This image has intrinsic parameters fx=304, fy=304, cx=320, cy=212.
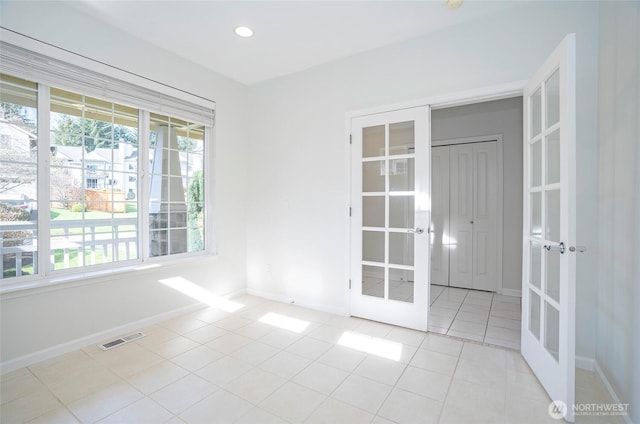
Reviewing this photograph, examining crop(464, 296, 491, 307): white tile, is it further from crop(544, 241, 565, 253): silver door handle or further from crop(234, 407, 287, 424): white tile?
crop(234, 407, 287, 424): white tile

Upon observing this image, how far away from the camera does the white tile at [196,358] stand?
229 centimetres

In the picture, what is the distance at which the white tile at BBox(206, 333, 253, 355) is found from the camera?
8.34 feet

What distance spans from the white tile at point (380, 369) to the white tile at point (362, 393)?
2.3 inches

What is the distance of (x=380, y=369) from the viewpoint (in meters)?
2.25

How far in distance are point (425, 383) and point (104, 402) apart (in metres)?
2.05

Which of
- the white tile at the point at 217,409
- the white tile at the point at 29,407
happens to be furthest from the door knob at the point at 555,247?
the white tile at the point at 29,407

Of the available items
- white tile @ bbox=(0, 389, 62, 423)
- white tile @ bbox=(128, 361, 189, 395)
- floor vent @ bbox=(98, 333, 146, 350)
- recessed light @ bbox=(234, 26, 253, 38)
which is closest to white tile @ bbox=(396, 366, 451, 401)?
white tile @ bbox=(128, 361, 189, 395)

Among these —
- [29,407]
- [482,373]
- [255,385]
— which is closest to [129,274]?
[29,407]

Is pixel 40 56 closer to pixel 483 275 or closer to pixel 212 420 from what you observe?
pixel 212 420

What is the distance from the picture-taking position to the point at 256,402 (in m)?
1.86

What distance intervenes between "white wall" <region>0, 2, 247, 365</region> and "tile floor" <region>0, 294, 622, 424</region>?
233 mm

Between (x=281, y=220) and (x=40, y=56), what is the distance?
8.36ft

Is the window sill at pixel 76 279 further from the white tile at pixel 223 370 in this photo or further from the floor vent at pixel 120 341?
the white tile at pixel 223 370

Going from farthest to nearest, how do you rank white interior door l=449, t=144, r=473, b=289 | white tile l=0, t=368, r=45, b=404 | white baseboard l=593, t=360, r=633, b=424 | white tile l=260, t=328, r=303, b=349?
white interior door l=449, t=144, r=473, b=289
white tile l=260, t=328, r=303, b=349
white tile l=0, t=368, r=45, b=404
white baseboard l=593, t=360, r=633, b=424
